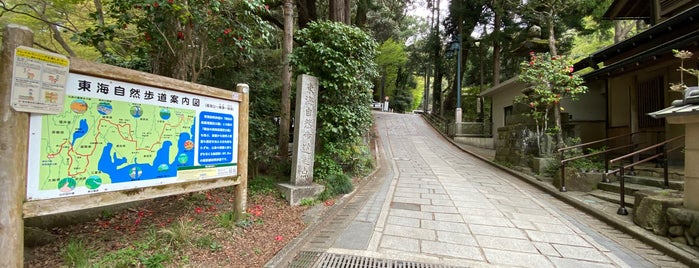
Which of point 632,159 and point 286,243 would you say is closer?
point 286,243

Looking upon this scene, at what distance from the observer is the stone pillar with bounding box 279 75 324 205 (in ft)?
18.2

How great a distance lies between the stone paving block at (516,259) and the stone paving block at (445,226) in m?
0.70

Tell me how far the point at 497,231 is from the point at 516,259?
897 mm

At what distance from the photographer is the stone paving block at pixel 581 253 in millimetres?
3500

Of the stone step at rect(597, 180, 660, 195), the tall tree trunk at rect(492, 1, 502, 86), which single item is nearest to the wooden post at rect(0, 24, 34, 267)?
the stone step at rect(597, 180, 660, 195)

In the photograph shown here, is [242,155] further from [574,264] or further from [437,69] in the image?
[437,69]

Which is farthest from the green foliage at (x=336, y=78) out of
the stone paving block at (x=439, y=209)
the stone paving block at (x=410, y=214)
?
the stone paving block at (x=439, y=209)

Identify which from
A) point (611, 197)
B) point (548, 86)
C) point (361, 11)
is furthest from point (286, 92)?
point (548, 86)

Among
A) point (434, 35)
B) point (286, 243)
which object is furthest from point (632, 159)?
point (434, 35)

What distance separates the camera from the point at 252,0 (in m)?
4.89

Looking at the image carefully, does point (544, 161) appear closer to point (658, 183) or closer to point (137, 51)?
point (658, 183)

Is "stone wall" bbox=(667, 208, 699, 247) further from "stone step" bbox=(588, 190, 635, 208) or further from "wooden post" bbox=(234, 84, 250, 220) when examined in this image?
"wooden post" bbox=(234, 84, 250, 220)

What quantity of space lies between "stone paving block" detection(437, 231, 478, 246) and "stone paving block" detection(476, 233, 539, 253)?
0.09 m

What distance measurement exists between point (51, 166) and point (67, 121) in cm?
40
